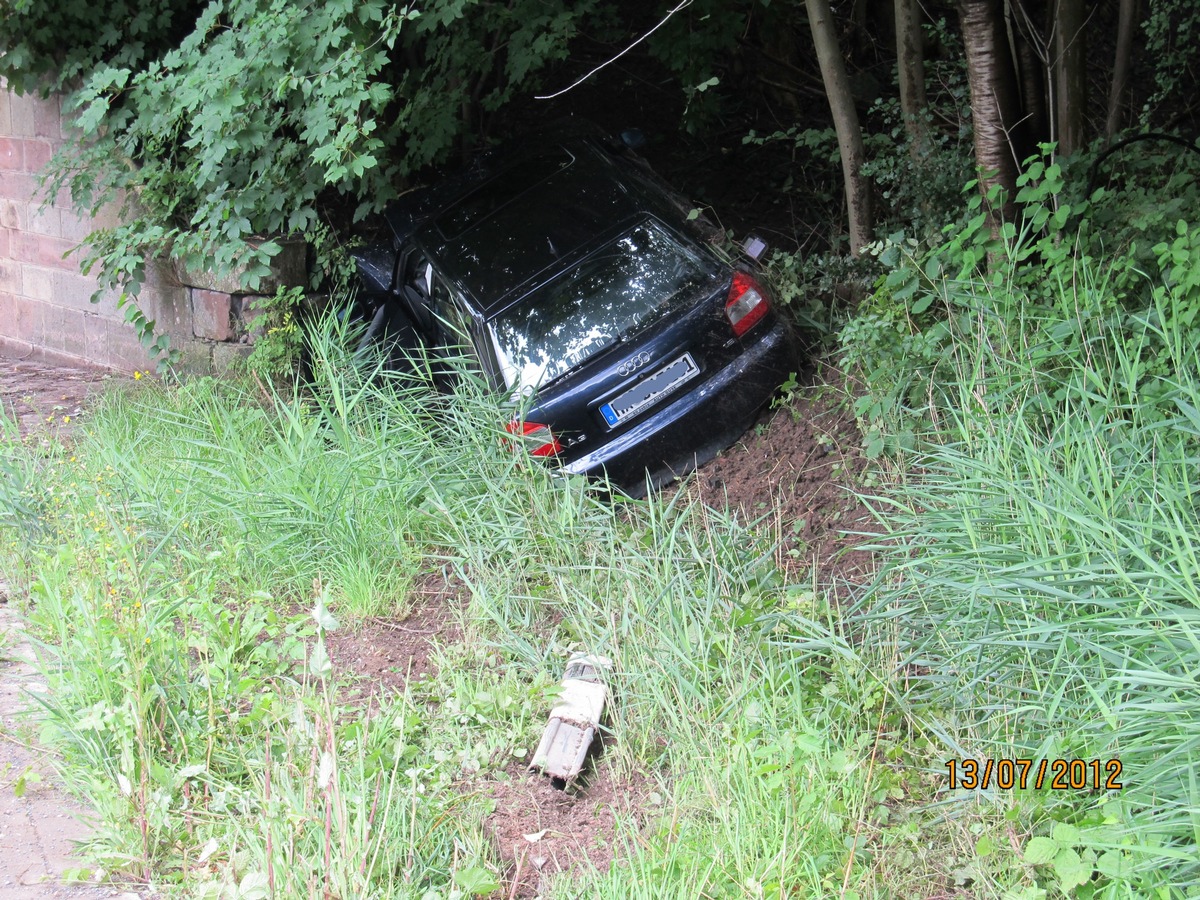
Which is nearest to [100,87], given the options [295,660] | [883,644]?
[295,660]

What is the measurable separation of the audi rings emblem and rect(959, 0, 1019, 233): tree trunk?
1.77 metres

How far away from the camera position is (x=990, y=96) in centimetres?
502

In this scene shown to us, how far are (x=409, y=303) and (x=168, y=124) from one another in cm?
213

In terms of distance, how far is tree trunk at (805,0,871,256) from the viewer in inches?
234

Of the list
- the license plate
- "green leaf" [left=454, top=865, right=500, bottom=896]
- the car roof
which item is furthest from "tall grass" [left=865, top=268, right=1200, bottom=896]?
the car roof

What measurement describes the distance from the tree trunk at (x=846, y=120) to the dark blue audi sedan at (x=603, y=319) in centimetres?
105

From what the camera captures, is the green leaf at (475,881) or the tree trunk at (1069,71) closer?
the green leaf at (475,881)

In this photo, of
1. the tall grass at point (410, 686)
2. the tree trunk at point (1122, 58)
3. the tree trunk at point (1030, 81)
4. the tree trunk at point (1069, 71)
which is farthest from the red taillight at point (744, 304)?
the tree trunk at point (1122, 58)

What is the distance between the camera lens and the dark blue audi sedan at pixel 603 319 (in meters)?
5.03

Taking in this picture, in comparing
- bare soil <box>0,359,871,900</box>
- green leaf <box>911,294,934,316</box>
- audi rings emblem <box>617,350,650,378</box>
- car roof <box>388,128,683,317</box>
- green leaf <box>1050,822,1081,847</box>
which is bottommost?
bare soil <box>0,359,871,900</box>

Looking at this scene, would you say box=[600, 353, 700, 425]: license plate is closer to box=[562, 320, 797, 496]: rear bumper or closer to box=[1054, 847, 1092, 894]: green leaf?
box=[562, 320, 797, 496]: rear bumper
